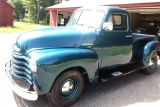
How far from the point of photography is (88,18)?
509 centimetres

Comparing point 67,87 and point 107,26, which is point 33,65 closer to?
point 67,87

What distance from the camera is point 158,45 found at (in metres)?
6.66

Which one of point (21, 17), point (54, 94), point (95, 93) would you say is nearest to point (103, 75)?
point (95, 93)

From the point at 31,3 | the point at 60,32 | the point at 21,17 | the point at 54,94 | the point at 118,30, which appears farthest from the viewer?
the point at 21,17

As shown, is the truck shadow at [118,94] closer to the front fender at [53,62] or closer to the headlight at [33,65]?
the front fender at [53,62]

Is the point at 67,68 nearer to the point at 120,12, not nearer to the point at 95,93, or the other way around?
the point at 95,93

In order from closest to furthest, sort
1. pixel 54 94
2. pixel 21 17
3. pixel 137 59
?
pixel 54 94 < pixel 137 59 < pixel 21 17

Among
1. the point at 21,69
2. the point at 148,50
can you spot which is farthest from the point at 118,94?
the point at 21,69

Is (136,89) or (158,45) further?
(158,45)

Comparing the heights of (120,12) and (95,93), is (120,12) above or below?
above

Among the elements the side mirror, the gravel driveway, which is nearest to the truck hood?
the side mirror

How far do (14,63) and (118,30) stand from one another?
2795 millimetres

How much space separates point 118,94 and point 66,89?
1.53 meters

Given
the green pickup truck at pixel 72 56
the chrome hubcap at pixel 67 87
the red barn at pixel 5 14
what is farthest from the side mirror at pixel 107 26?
the red barn at pixel 5 14
